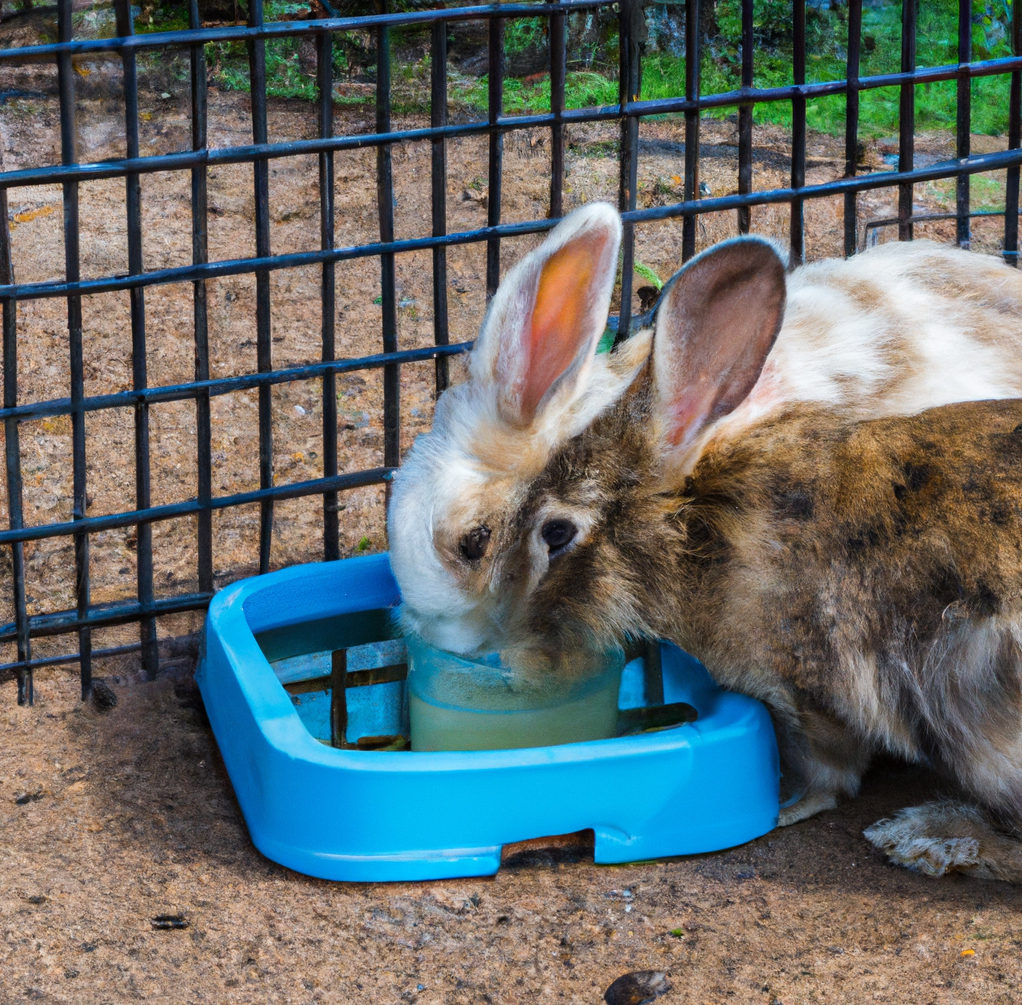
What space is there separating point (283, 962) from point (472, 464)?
969 mm

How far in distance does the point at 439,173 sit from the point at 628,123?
0.45 meters

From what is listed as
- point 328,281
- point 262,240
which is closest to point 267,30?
point 262,240

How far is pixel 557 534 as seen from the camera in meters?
2.48

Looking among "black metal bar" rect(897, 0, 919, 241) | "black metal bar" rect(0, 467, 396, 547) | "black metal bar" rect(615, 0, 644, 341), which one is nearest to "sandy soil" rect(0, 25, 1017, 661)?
"black metal bar" rect(0, 467, 396, 547)

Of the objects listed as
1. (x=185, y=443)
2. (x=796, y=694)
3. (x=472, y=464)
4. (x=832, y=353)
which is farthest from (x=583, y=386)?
(x=185, y=443)

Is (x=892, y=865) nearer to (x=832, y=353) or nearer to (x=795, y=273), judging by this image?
(x=832, y=353)

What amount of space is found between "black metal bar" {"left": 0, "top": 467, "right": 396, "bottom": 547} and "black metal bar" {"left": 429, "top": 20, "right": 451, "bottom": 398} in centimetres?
Answer: 28

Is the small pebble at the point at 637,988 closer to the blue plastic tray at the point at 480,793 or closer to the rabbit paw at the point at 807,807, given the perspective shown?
the blue plastic tray at the point at 480,793

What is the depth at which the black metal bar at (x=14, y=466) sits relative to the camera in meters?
2.55

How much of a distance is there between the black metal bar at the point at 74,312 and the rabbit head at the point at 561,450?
74 cm

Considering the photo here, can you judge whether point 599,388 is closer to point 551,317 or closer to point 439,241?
point 551,317

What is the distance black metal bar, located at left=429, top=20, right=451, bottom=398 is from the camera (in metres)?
2.66

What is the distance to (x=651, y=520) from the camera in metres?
2.47

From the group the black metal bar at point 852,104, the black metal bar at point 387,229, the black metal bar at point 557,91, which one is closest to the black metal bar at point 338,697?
the black metal bar at point 387,229
